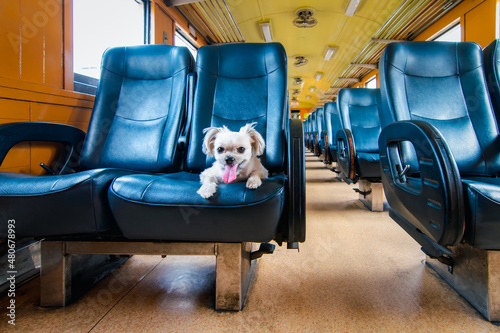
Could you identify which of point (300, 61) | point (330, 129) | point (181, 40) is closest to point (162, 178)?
point (330, 129)

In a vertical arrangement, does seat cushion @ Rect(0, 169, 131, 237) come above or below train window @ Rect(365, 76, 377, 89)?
below

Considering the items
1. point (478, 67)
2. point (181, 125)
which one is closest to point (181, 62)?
point (181, 125)

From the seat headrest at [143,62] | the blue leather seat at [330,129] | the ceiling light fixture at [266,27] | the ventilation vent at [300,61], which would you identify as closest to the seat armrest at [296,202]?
the seat headrest at [143,62]

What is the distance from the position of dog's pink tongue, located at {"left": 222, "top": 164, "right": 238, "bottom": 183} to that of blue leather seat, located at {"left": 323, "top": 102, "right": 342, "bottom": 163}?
2388 mm

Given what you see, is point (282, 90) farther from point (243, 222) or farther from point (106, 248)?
point (106, 248)

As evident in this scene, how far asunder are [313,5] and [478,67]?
4408 mm

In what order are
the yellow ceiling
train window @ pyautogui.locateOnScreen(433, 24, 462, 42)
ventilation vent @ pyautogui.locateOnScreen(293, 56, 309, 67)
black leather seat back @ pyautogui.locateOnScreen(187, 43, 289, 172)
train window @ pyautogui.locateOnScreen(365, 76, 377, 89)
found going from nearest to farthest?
black leather seat back @ pyautogui.locateOnScreen(187, 43, 289, 172) → train window @ pyautogui.locateOnScreen(433, 24, 462, 42) → the yellow ceiling → ventilation vent @ pyautogui.locateOnScreen(293, 56, 309, 67) → train window @ pyautogui.locateOnScreen(365, 76, 377, 89)

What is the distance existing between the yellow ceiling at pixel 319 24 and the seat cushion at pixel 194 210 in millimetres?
4731

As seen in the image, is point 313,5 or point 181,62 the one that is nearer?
point 181,62

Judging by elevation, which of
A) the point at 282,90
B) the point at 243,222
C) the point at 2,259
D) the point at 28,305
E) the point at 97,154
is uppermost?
the point at 282,90

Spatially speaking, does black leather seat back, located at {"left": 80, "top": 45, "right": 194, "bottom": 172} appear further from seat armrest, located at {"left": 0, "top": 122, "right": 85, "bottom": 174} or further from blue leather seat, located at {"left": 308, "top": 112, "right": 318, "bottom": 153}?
blue leather seat, located at {"left": 308, "top": 112, "right": 318, "bottom": 153}

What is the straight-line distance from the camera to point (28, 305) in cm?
101

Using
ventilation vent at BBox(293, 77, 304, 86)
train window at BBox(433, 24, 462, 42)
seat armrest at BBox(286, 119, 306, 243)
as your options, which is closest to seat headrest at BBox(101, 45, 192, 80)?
seat armrest at BBox(286, 119, 306, 243)

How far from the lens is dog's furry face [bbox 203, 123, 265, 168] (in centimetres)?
112
